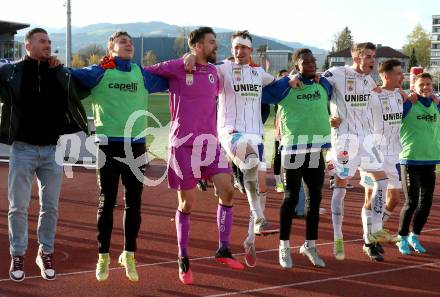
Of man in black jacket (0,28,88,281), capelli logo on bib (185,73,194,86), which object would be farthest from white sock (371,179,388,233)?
man in black jacket (0,28,88,281)

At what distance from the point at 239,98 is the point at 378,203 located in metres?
2.03

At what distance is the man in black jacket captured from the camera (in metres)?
5.42

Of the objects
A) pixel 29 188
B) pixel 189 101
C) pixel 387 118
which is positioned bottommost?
pixel 29 188

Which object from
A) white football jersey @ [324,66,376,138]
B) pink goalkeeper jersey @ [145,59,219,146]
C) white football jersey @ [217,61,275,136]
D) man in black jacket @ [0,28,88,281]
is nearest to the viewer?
man in black jacket @ [0,28,88,281]

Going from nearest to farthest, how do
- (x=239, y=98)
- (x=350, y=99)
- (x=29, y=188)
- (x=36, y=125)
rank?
(x=36, y=125) < (x=29, y=188) < (x=239, y=98) < (x=350, y=99)

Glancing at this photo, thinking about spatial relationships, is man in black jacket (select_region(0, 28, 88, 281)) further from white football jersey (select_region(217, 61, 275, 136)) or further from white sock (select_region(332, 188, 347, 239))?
white sock (select_region(332, 188, 347, 239))

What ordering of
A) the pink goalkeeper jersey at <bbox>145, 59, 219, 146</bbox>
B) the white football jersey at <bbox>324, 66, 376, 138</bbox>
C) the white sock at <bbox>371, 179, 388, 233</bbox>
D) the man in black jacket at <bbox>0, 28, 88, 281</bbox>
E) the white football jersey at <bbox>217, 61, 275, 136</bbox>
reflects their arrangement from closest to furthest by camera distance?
1. the man in black jacket at <bbox>0, 28, 88, 281</bbox>
2. the pink goalkeeper jersey at <bbox>145, 59, 219, 146</bbox>
3. the white football jersey at <bbox>217, 61, 275, 136</bbox>
4. the white football jersey at <bbox>324, 66, 376, 138</bbox>
5. the white sock at <bbox>371, 179, 388, 233</bbox>

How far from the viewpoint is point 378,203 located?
6.94 metres

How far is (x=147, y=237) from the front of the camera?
7824mm

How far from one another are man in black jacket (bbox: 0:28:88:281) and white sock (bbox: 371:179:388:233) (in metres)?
3.29

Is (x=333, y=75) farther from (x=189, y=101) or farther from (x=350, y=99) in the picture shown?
(x=189, y=101)

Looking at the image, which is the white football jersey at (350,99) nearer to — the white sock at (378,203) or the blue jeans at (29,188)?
the white sock at (378,203)

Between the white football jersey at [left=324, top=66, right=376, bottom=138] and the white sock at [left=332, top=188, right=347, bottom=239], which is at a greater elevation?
the white football jersey at [left=324, top=66, right=376, bottom=138]

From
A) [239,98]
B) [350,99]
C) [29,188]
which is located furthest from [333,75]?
[29,188]
